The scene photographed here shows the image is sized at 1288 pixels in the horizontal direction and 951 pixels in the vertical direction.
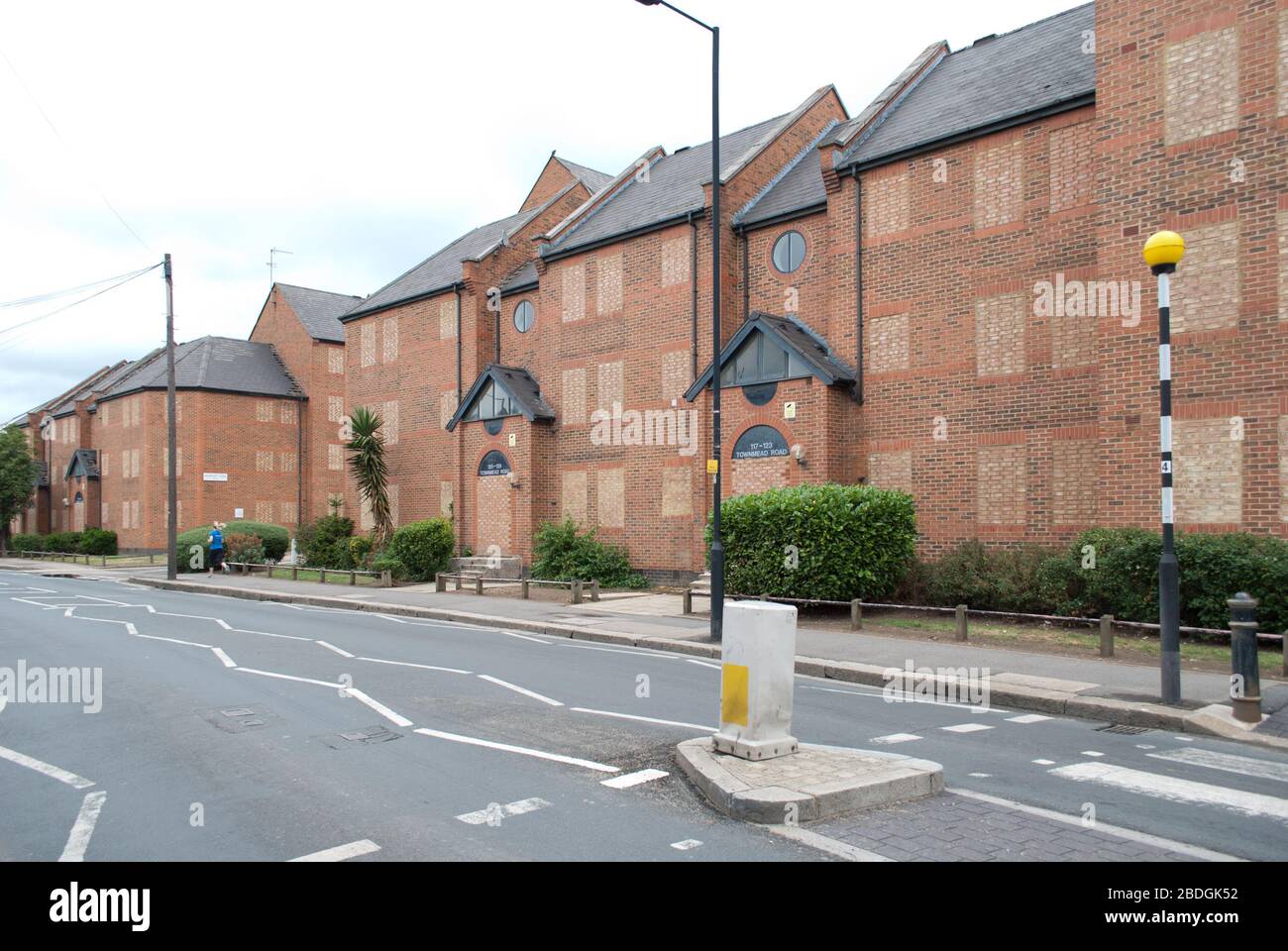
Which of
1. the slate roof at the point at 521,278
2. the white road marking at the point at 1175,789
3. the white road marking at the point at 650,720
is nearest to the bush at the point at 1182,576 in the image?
the white road marking at the point at 1175,789

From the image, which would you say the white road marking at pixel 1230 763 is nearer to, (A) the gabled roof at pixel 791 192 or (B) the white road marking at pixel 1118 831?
(B) the white road marking at pixel 1118 831

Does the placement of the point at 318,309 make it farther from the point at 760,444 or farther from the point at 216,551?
the point at 760,444

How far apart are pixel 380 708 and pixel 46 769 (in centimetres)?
279

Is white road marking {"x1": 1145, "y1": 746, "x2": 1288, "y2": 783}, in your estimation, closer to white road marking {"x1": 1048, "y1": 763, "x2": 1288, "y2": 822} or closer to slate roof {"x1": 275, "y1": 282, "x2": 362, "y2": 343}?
white road marking {"x1": 1048, "y1": 763, "x2": 1288, "y2": 822}

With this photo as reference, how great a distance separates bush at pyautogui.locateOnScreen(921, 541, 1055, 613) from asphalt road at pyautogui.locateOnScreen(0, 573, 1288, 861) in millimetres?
5667

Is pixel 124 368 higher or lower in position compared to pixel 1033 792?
higher

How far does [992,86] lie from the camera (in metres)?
18.9

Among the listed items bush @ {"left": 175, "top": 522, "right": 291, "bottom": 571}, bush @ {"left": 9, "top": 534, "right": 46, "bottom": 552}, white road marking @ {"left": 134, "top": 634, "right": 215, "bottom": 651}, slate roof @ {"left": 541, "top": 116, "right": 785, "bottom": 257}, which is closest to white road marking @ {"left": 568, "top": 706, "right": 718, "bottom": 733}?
white road marking @ {"left": 134, "top": 634, "right": 215, "bottom": 651}

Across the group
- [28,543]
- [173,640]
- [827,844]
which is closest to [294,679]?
[173,640]

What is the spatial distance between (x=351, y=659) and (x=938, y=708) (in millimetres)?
7604

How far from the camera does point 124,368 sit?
58281mm

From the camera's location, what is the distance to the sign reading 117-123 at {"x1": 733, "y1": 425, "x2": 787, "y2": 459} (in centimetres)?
1925
